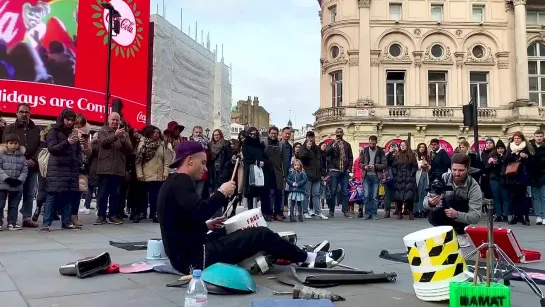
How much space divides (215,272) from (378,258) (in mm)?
2713

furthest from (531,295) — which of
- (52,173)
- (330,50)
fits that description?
(330,50)

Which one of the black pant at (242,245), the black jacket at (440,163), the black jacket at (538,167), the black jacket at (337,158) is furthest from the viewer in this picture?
the black jacket at (337,158)

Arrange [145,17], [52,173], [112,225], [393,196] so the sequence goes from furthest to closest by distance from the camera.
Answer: [145,17] → [393,196] → [112,225] → [52,173]

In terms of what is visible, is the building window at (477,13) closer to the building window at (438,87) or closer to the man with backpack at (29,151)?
the building window at (438,87)

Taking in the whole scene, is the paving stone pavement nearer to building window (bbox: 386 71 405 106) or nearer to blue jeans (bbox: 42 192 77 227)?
blue jeans (bbox: 42 192 77 227)

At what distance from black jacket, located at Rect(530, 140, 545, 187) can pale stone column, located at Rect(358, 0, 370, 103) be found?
69.9 ft

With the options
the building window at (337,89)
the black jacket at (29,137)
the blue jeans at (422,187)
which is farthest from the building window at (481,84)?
the black jacket at (29,137)

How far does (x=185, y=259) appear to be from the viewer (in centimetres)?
455

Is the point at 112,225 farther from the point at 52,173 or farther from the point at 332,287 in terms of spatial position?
the point at 332,287

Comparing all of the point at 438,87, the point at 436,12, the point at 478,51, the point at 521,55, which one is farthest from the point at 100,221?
the point at 478,51

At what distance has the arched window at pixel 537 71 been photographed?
3341 cm

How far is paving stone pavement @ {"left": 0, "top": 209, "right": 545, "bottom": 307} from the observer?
12.8 feet

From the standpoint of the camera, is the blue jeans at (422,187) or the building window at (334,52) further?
the building window at (334,52)

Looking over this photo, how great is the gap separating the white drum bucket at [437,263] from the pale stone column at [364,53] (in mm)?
28979
